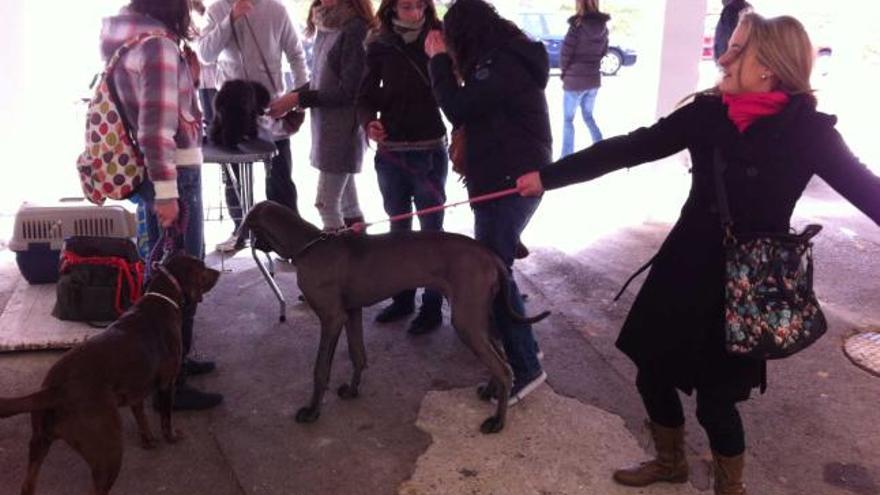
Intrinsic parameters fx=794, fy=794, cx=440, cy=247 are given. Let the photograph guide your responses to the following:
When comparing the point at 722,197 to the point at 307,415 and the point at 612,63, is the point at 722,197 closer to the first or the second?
the point at 307,415

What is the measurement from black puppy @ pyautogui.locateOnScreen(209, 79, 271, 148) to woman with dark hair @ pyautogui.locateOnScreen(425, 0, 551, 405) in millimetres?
1646

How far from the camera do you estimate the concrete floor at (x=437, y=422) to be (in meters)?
3.08

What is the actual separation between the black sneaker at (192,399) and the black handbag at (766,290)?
2277mm

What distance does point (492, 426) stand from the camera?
11.3ft

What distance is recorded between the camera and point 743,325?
2.38 meters

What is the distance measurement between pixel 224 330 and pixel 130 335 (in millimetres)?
1549

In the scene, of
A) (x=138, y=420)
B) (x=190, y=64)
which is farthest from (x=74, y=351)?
(x=190, y=64)

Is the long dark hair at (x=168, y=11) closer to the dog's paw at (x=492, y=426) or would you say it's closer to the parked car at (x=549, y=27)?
the dog's paw at (x=492, y=426)

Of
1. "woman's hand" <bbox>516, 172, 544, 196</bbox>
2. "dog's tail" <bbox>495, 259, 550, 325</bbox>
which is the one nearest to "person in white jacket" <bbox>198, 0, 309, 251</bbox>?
"dog's tail" <bbox>495, 259, 550, 325</bbox>

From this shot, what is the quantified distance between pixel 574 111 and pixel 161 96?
6.20 meters

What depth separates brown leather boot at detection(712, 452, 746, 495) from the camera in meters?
2.64

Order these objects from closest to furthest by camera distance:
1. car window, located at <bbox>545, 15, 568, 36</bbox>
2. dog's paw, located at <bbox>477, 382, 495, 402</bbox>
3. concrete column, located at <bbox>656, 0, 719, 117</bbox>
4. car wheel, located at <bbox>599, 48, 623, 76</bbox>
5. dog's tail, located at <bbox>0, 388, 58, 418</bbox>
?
1. dog's tail, located at <bbox>0, 388, 58, 418</bbox>
2. dog's paw, located at <bbox>477, 382, 495, 402</bbox>
3. concrete column, located at <bbox>656, 0, 719, 117</bbox>
4. car window, located at <bbox>545, 15, 568, 36</bbox>
5. car wheel, located at <bbox>599, 48, 623, 76</bbox>

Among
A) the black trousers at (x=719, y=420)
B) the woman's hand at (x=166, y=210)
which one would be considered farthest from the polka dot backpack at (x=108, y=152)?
the black trousers at (x=719, y=420)

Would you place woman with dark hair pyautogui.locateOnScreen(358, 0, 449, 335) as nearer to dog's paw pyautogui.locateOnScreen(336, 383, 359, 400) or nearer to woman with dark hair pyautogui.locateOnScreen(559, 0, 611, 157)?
dog's paw pyautogui.locateOnScreen(336, 383, 359, 400)
